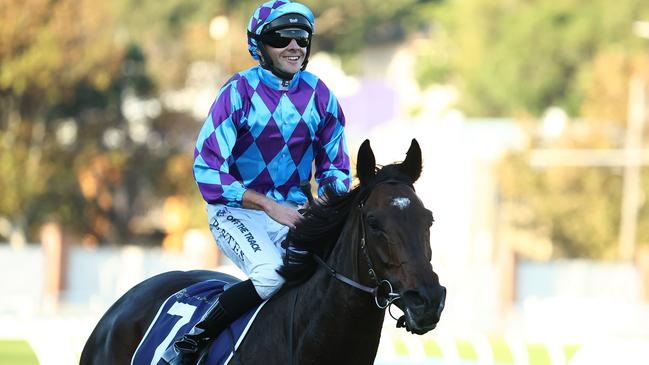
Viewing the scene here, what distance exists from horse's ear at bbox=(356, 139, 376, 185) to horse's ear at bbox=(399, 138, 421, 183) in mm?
127

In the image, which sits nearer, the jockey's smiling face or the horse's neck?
the horse's neck

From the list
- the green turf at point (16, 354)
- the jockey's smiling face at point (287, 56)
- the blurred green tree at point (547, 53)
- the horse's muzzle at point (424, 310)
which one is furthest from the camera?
the blurred green tree at point (547, 53)

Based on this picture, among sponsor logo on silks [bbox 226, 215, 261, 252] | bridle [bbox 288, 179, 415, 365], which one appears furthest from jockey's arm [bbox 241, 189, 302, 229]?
bridle [bbox 288, 179, 415, 365]

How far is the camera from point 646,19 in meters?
60.0

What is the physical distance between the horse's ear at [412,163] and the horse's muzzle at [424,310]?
0.76 meters

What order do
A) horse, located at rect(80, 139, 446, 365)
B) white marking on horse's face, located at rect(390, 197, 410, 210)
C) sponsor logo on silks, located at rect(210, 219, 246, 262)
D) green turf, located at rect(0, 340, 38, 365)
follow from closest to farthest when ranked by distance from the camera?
horse, located at rect(80, 139, 446, 365) < white marking on horse's face, located at rect(390, 197, 410, 210) < sponsor logo on silks, located at rect(210, 219, 246, 262) < green turf, located at rect(0, 340, 38, 365)

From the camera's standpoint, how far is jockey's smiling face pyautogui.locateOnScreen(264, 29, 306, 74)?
6.36m

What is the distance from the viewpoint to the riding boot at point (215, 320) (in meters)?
6.08

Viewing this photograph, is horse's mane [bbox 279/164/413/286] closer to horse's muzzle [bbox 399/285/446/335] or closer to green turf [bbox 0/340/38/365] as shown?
horse's muzzle [bbox 399/285/446/335]

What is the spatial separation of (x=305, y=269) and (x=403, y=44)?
259 feet

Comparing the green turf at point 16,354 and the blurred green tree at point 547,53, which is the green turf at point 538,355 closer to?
the green turf at point 16,354

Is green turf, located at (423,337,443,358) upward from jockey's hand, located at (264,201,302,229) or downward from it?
downward

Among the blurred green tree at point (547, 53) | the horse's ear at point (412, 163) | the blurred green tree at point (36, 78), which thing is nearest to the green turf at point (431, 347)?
the horse's ear at point (412, 163)

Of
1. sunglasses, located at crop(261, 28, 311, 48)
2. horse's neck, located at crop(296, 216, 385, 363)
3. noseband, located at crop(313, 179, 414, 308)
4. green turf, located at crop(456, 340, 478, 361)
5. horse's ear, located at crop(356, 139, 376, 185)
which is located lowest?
green turf, located at crop(456, 340, 478, 361)
